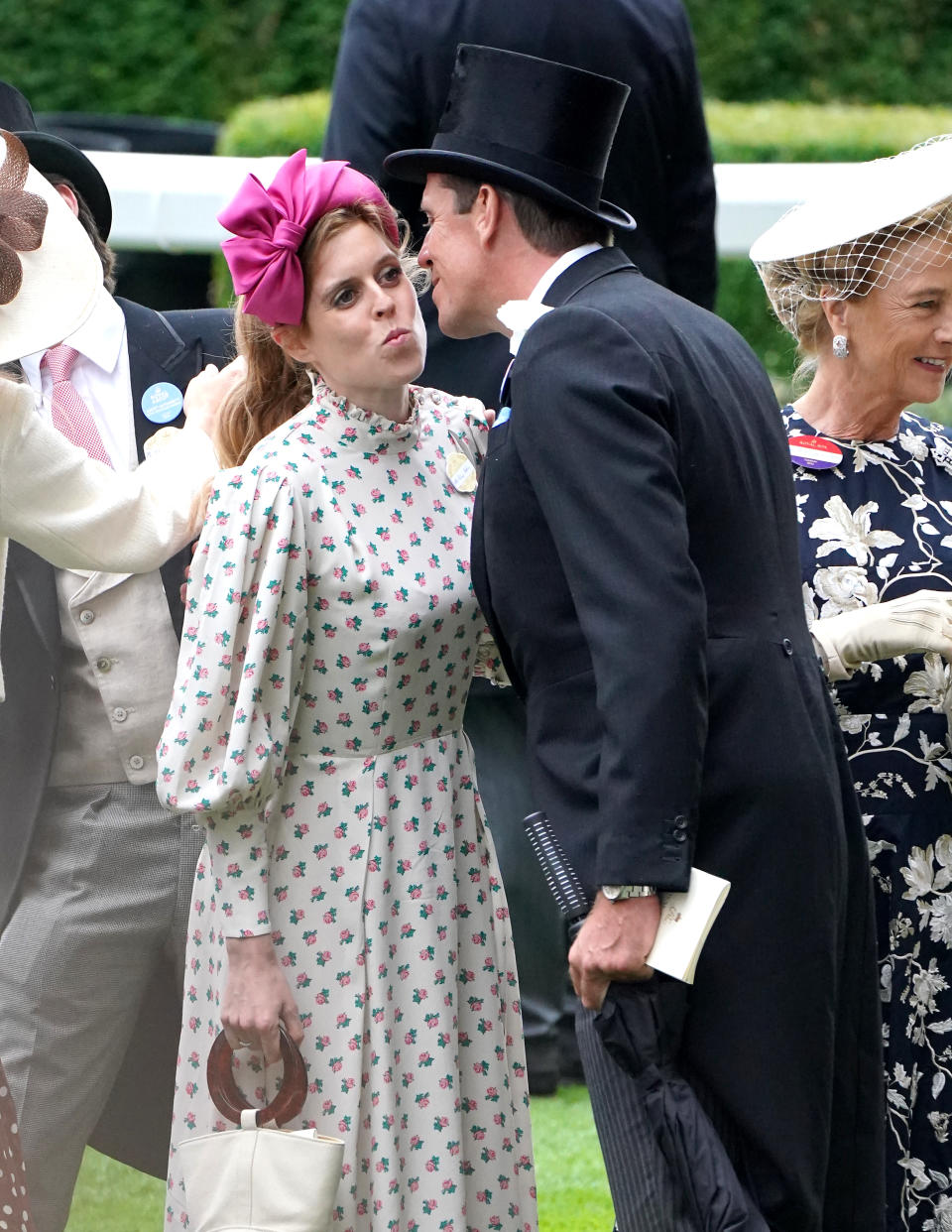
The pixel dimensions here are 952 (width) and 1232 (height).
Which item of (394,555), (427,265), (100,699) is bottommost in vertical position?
(100,699)

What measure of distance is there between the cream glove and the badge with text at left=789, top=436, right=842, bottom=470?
0.99ft

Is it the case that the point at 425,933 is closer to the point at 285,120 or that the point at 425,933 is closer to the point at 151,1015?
the point at 151,1015

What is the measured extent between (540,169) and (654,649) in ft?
2.43

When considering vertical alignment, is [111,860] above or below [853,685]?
below

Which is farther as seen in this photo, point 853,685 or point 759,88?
point 759,88

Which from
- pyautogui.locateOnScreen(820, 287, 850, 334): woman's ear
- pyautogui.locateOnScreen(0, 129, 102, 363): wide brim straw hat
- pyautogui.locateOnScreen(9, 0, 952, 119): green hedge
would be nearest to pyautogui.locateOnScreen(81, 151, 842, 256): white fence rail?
pyautogui.locateOnScreen(820, 287, 850, 334): woman's ear

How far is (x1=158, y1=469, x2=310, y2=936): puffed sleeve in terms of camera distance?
256 centimetres

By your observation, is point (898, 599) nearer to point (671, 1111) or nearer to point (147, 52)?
point (671, 1111)

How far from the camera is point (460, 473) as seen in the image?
2838 mm

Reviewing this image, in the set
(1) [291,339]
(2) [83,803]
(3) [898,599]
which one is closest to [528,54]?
(1) [291,339]

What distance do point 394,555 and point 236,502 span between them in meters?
0.25

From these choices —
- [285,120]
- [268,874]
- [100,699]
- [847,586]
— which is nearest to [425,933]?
[268,874]

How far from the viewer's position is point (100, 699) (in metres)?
3.13

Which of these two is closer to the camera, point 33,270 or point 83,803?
point 33,270
